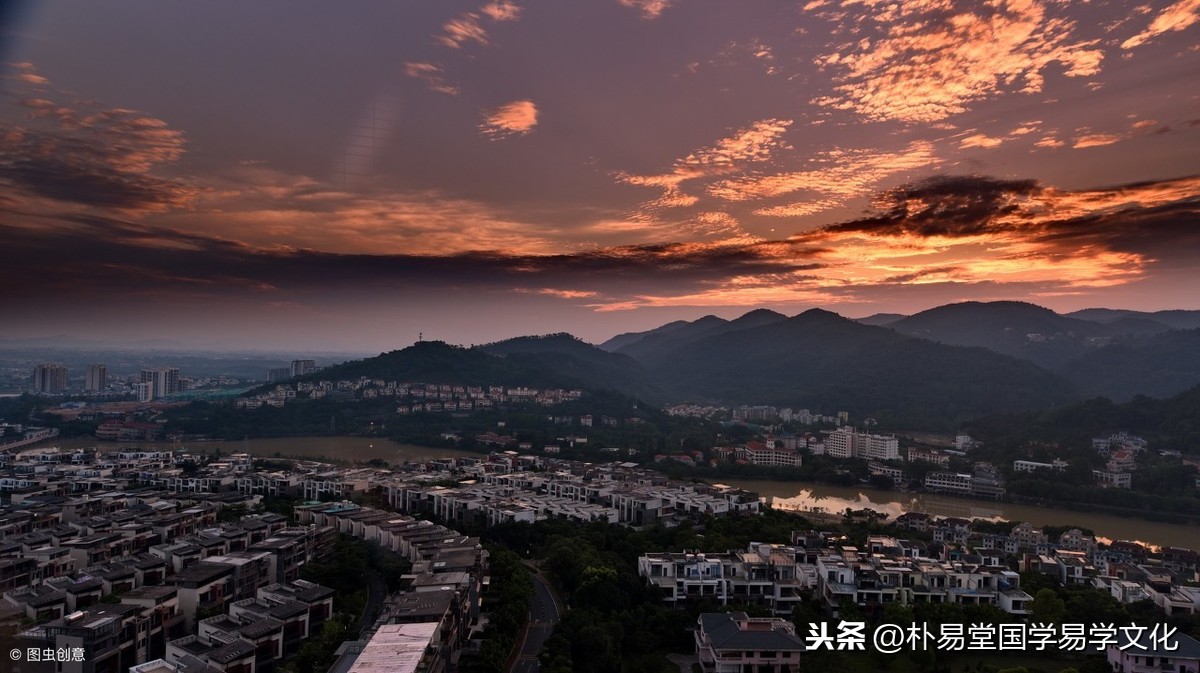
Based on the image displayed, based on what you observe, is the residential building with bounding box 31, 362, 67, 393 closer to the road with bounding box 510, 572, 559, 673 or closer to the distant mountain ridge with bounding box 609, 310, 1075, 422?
the road with bounding box 510, 572, 559, 673

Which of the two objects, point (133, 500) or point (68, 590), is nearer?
point (68, 590)

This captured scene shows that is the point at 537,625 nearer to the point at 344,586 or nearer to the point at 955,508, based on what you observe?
the point at 344,586

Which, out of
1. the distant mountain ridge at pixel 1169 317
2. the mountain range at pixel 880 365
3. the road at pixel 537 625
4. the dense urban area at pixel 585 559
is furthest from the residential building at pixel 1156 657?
the distant mountain ridge at pixel 1169 317

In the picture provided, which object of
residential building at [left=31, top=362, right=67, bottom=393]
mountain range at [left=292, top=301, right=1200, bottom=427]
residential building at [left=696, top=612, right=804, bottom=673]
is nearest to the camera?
residential building at [left=696, top=612, right=804, bottom=673]

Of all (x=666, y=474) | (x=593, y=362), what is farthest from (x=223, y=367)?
(x=666, y=474)

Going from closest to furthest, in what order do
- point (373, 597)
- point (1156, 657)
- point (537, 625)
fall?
point (1156, 657), point (537, 625), point (373, 597)

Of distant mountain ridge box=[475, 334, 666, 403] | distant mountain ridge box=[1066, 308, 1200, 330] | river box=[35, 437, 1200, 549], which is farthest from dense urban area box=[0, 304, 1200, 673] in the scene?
distant mountain ridge box=[1066, 308, 1200, 330]

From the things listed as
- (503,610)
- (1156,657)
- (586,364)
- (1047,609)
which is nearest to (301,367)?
(586,364)

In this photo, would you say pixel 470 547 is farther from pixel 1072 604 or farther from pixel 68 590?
pixel 1072 604
